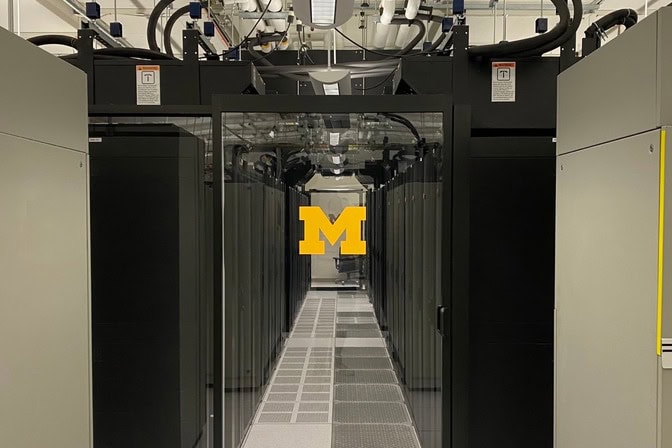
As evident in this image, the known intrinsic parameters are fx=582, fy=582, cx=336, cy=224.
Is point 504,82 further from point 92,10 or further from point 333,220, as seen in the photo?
point 333,220

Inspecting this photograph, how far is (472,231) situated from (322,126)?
1.25 meters

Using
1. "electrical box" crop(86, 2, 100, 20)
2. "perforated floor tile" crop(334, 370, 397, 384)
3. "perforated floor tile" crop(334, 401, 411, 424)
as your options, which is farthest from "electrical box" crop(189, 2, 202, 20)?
"perforated floor tile" crop(334, 370, 397, 384)

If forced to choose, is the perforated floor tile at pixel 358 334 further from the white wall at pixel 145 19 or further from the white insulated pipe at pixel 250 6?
the white insulated pipe at pixel 250 6

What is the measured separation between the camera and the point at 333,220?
16.3 ft

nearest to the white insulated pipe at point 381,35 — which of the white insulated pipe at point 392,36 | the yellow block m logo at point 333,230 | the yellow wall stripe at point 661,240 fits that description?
the white insulated pipe at point 392,36

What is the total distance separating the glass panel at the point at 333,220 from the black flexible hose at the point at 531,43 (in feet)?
1.42

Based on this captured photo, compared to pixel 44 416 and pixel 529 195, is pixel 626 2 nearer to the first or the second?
pixel 529 195

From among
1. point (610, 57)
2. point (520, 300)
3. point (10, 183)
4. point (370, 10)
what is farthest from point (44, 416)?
point (370, 10)

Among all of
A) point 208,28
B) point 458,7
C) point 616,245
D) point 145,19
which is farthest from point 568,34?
point 145,19

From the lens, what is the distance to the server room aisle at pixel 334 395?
3.95 meters

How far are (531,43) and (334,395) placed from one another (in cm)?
321

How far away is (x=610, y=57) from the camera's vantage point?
58.3 inches

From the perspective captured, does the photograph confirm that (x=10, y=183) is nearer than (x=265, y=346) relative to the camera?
Yes

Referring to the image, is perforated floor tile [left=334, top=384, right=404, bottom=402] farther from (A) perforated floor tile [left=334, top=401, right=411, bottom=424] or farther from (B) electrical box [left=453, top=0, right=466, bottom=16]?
(B) electrical box [left=453, top=0, right=466, bottom=16]
